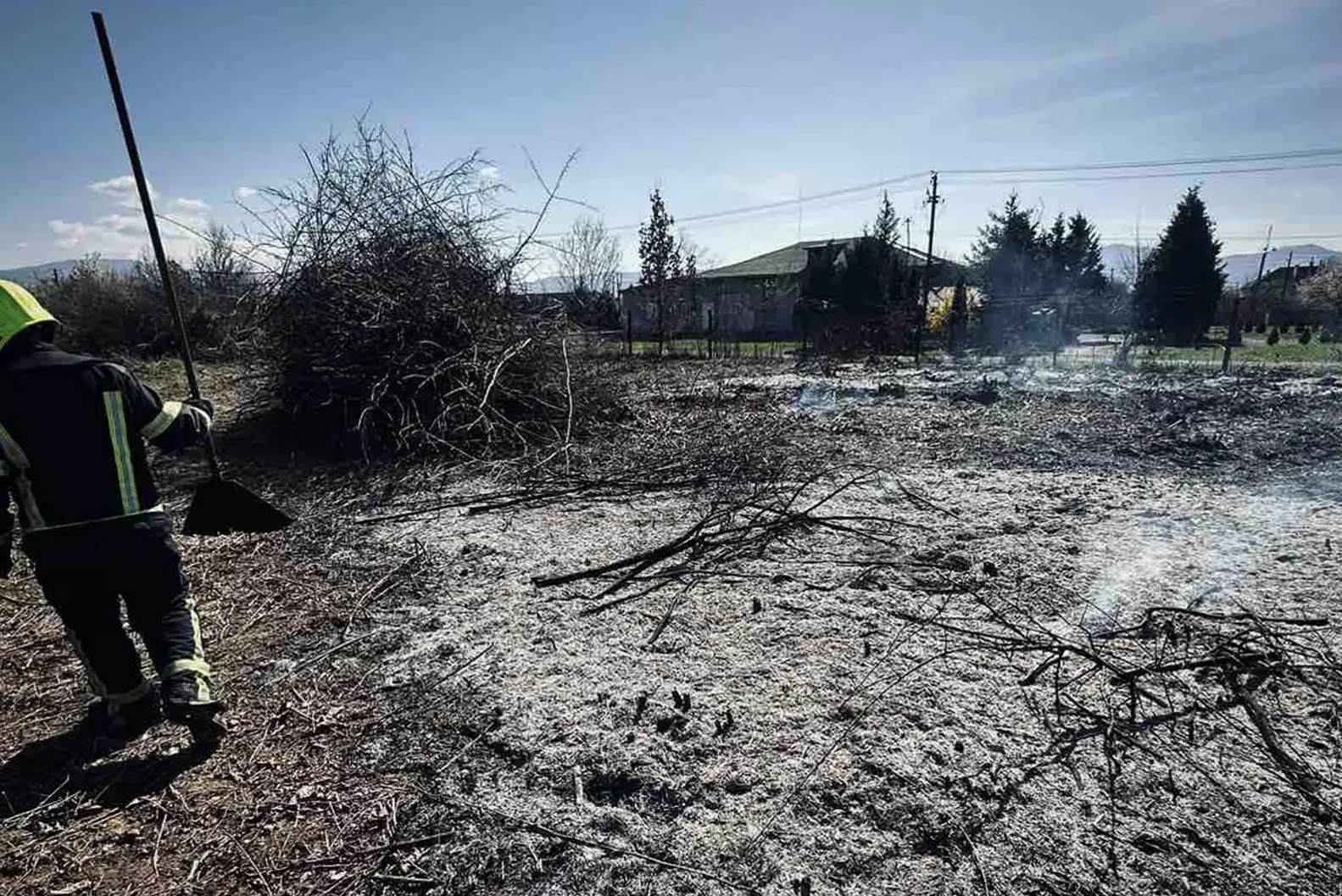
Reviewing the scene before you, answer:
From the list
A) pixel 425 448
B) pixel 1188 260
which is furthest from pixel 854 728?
pixel 1188 260

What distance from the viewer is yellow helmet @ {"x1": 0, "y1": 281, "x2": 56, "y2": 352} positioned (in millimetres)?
2186

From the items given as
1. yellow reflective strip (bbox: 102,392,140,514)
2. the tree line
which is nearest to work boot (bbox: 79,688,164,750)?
yellow reflective strip (bbox: 102,392,140,514)

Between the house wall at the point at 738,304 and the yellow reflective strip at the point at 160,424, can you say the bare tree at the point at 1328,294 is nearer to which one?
the house wall at the point at 738,304

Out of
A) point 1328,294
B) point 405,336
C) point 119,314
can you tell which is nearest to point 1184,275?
point 1328,294

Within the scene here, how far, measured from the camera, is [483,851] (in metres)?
1.93

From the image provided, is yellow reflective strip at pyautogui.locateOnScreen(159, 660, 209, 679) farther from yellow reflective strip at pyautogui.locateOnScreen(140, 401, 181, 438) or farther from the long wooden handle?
the long wooden handle

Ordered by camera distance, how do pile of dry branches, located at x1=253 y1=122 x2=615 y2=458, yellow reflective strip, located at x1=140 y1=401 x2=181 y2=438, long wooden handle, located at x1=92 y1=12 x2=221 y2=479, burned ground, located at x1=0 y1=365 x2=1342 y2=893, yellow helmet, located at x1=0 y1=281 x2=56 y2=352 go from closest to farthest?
burned ground, located at x1=0 y1=365 x2=1342 y2=893
yellow helmet, located at x1=0 y1=281 x2=56 y2=352
yellow reflective strip, located at x1=140 y1=401 x2=181 y2=438
long wooden handle, located at x1=92 y1=12 x2=221 y2=479
pile of dry branches, located at x1=253 y1=122 x2=615 y2=458

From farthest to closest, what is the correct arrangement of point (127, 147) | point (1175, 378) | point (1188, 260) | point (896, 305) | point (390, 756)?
point (1188, 260)
point (896, 305)
point (1175, 378)
point (127, 147)
point (390, 756)

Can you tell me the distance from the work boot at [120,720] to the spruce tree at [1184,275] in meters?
29.4

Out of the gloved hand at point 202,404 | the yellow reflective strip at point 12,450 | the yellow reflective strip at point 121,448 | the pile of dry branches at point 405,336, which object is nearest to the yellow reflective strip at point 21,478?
the yellow reflective strip at point 12,450

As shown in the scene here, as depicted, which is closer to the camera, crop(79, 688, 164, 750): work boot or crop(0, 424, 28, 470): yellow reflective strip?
crop(0, 424, 28, 470): yellow reflective strip

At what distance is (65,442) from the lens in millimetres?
2242

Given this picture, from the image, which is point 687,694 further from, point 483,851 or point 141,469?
point 141,469

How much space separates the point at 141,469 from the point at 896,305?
22085 millimetres
